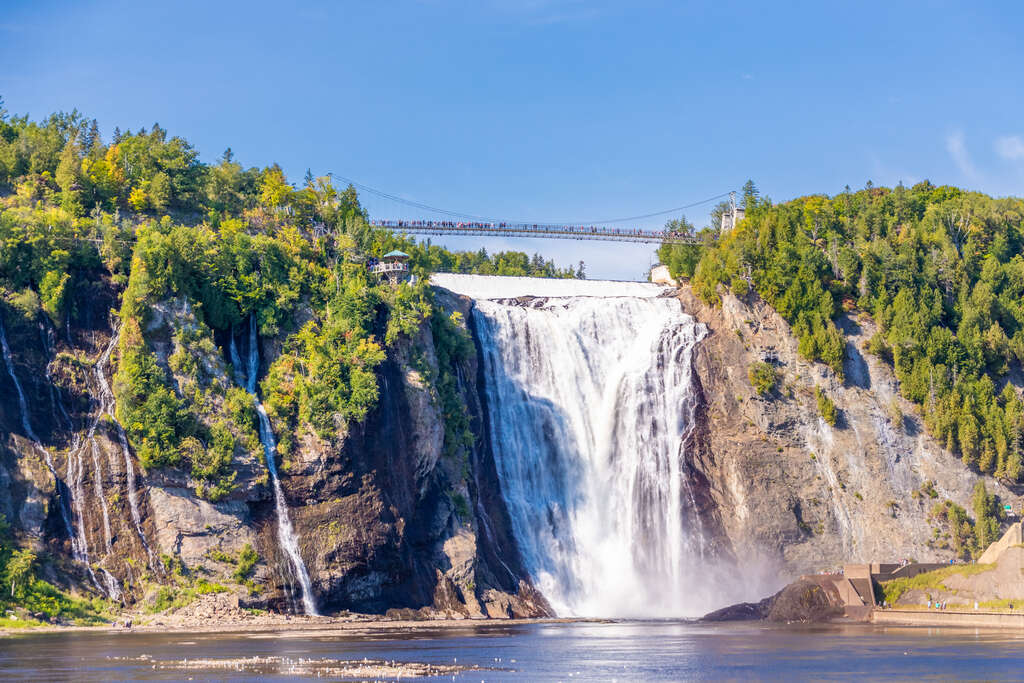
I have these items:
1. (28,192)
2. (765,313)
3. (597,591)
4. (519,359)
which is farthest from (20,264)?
(765,313)

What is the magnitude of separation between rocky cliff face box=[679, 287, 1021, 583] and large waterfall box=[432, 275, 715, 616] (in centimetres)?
269

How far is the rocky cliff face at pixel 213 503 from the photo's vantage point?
68.9 m

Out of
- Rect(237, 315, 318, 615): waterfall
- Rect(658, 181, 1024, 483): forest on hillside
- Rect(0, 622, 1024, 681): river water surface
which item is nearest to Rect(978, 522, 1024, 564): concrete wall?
Rect(0, 622, 1024, 681): river water surface

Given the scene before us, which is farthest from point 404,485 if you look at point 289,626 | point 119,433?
point 119,433

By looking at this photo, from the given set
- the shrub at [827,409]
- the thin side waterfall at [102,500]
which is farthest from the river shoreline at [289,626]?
the shrub at [827,409]

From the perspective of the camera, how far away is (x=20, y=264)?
74.4 meters

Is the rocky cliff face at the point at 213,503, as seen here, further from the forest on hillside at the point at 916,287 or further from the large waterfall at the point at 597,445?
the forest on hillside at the point at 916,287

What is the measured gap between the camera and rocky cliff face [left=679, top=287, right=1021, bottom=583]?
91.1 metres

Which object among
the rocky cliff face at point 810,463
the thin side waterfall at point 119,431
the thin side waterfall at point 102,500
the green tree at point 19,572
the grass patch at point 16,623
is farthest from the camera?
the rocky cliff face at point 810,463

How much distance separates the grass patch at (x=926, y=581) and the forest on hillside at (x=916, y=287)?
22.9 meters

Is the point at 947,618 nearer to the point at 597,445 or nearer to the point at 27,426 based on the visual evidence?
the point at 597,445

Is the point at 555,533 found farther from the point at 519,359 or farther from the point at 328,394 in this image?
the point at 328,394

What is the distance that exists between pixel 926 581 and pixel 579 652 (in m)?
25.8

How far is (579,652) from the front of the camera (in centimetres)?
5662
